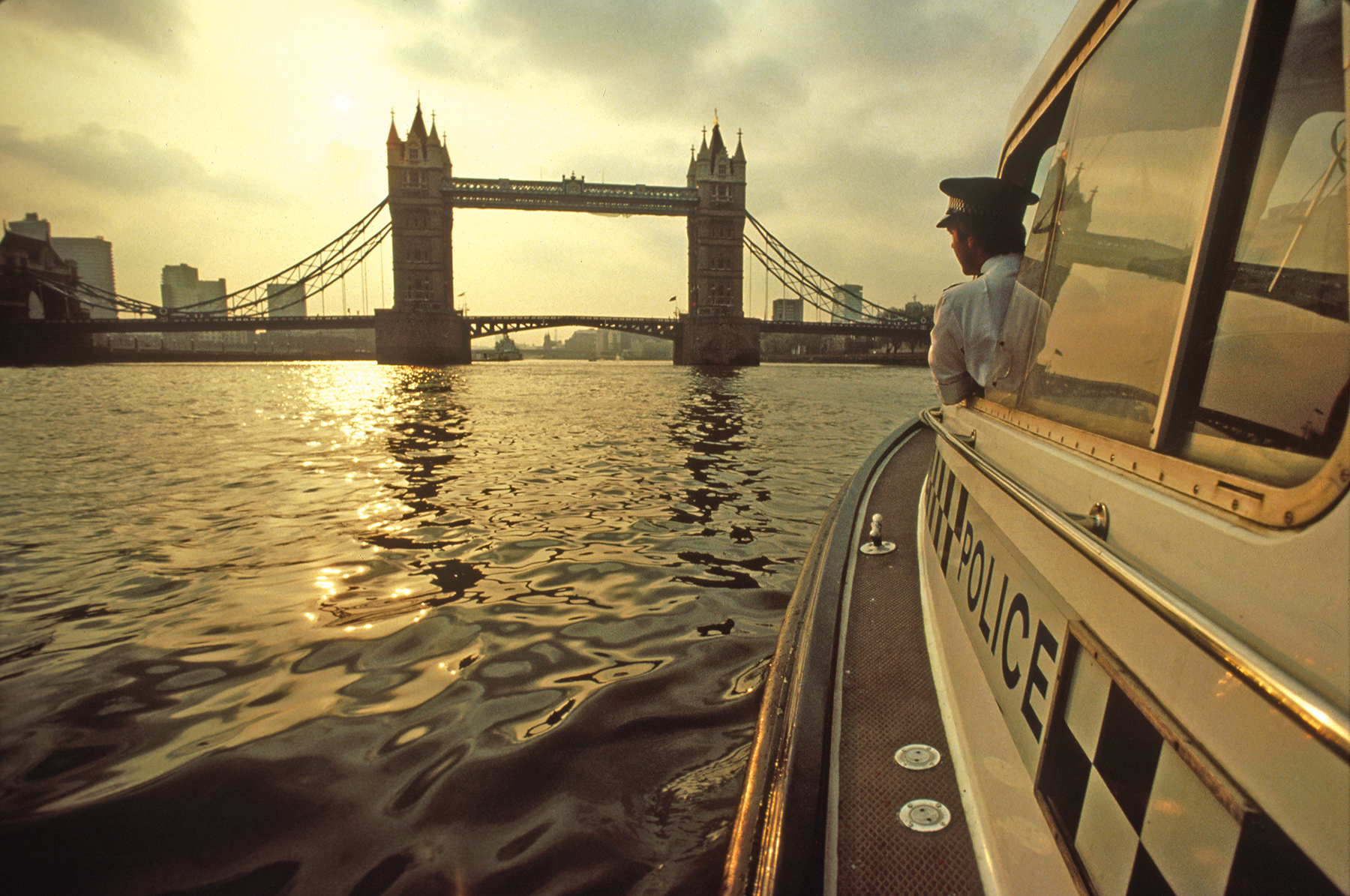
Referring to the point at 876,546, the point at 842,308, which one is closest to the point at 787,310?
the point at 842,308

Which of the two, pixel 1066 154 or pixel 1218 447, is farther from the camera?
pixel 1066 154

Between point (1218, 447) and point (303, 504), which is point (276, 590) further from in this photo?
point (1218, 447)

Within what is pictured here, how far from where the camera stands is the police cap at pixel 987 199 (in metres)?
2.21

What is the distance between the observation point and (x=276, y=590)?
11.7ft

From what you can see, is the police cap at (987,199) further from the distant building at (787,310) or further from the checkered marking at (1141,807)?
the distant building at (787,310)

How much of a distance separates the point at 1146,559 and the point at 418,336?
56905 millimetres

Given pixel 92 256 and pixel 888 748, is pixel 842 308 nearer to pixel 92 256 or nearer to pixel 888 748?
pixel 888 748

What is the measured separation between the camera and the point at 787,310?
104875mm

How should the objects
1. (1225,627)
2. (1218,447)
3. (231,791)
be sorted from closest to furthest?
(1225,627) < (1218,447) < (231,791)

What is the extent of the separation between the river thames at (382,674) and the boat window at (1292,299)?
4.88 feet

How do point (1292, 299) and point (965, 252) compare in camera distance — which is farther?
point (965, 252)

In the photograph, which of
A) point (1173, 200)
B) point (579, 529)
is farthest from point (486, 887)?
point (579, 529)

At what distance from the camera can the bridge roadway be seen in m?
45.8

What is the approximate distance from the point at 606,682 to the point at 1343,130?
251cm
